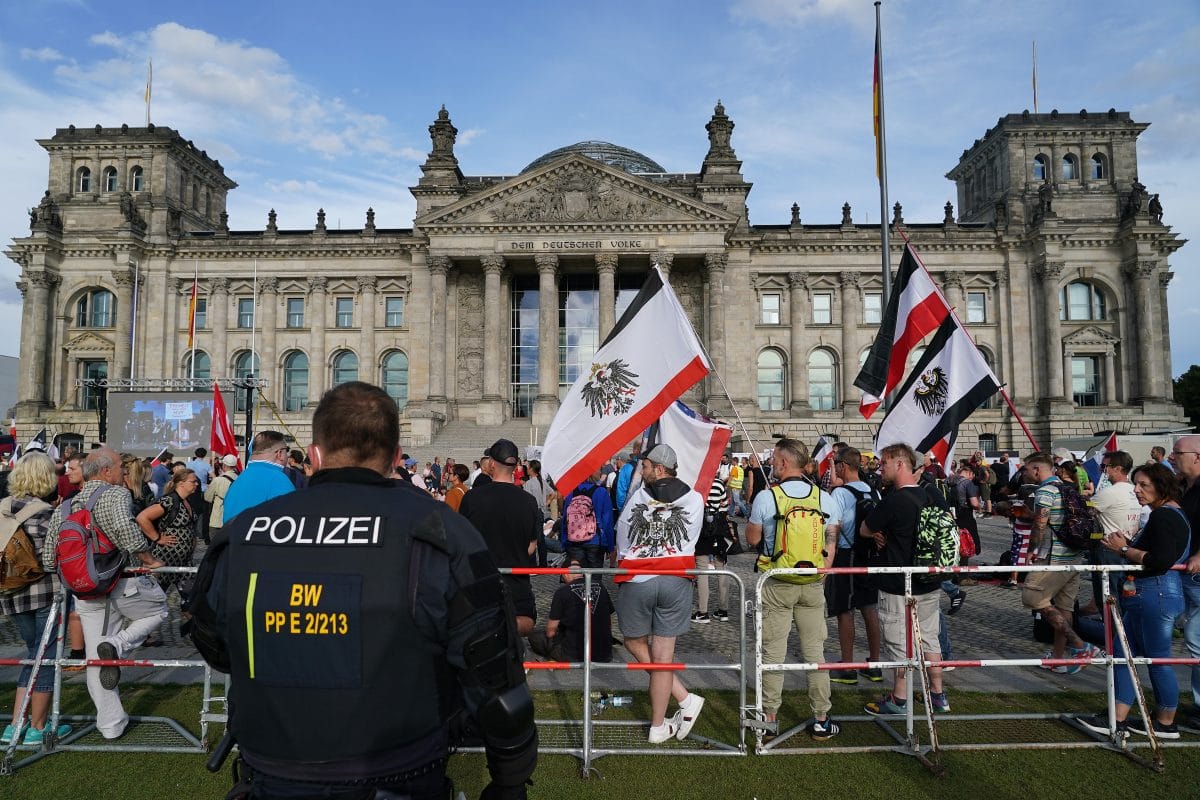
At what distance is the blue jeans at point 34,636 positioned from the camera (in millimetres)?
5953

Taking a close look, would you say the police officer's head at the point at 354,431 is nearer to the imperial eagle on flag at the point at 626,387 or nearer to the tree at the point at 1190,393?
the imperial eagle on flag at the point at 626,387

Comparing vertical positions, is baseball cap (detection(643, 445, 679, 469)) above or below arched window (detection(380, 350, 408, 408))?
below

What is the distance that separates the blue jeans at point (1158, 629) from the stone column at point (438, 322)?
39.3 m

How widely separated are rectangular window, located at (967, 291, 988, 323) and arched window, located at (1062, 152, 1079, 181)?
1190cm

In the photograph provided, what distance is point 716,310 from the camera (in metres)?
43.2

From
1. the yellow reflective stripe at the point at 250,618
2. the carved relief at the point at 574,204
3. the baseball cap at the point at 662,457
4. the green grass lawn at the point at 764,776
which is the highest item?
the carved relief at the point at 574,204

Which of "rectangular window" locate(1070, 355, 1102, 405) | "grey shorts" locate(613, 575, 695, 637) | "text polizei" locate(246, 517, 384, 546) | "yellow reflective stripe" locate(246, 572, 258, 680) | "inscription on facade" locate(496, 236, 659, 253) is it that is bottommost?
"grey shorts" locate(613, 575, 695, 637)

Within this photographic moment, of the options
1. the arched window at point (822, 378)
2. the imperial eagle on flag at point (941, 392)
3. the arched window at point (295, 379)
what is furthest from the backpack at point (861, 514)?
the arched window at point (295, 379)

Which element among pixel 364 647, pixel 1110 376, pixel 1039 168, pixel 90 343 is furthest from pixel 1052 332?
pixel 90 343

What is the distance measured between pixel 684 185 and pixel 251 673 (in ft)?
162

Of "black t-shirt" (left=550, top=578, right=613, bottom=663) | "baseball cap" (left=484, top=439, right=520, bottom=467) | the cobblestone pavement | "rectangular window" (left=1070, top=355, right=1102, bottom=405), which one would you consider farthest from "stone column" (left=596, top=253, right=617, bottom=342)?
"black t-shirt" (left=550, top=578, right=613, bottom=663)

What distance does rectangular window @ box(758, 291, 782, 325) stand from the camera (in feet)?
155

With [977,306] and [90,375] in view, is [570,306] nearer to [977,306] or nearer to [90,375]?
[977,306]

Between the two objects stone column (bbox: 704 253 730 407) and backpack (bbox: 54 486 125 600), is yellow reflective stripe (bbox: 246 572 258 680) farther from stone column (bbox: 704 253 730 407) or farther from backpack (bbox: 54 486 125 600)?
stone column (bbox: 704 253 730 407)
